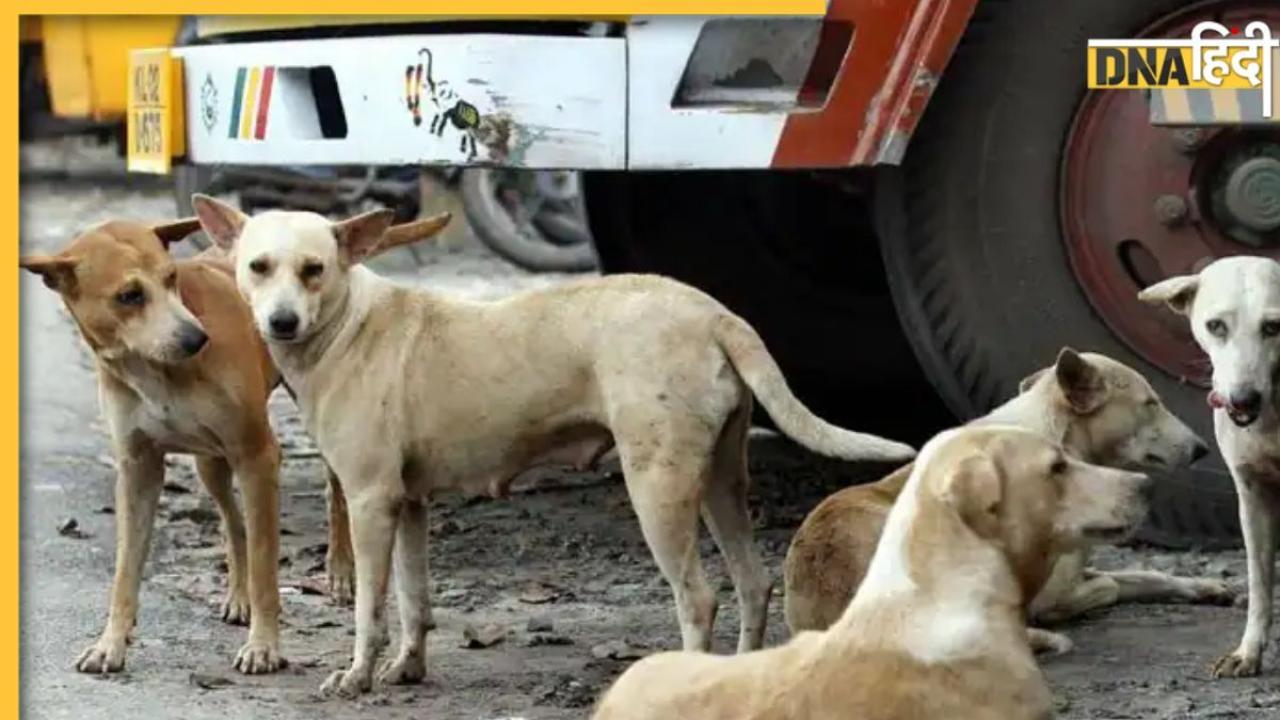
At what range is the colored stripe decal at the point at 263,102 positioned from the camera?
739 centimetres

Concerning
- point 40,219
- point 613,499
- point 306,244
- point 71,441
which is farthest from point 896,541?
point 40,219

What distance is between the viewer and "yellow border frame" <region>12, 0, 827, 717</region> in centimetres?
662

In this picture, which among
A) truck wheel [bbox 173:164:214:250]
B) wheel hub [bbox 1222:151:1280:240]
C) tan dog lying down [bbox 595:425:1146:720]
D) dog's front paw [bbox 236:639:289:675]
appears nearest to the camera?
tan dog lying down [bbox 595:425:1146:720]

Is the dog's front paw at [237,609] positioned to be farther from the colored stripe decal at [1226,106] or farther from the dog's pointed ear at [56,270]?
the colored stripe decal at [1226,106]

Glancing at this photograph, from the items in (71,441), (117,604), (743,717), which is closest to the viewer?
(743,717)

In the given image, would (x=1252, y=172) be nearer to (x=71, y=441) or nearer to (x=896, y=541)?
(x=896, y=541)

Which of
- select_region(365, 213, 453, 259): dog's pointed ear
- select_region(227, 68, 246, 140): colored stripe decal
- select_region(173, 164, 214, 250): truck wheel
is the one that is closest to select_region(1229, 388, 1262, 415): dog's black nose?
select_region(365, 213, 453, 259): dog's pointed ear

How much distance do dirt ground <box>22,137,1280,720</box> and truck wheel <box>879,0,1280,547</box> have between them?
0.55 metres

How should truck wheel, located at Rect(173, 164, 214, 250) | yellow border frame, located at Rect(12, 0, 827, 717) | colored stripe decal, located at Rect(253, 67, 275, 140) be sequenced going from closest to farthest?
yellow border frame, located at Rect(12, 0, 827, 717) < colored stripe decal, located at Rect(253, 67, 275, 140) < truck wheel, located at Rect(173, 164, 214, 250)

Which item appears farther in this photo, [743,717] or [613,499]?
[613,499]

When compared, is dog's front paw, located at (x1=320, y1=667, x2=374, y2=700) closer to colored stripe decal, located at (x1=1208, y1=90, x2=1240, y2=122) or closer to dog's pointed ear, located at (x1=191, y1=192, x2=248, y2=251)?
dog's pointed ear, located at (x1=191, y1=192, x2=248, y2=251)

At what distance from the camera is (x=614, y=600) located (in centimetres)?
719

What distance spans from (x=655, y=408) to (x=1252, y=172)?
183 centimetres

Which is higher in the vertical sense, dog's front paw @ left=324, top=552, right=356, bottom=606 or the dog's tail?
the dog's tail
